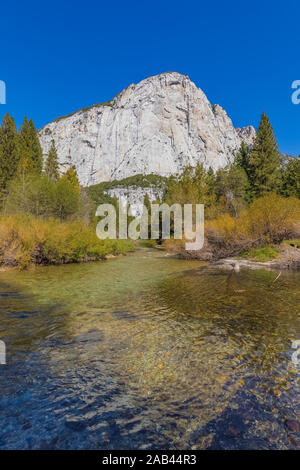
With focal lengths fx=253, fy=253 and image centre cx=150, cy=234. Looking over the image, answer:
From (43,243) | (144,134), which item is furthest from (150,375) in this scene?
(144,134)

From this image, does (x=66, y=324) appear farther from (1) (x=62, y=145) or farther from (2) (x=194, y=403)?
(1) (x=62, y=145)

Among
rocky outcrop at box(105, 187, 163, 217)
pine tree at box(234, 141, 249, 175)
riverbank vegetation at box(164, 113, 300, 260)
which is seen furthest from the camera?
rocky outcrop at box(105, 187, 163, 217)

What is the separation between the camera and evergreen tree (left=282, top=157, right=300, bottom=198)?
3675 cm

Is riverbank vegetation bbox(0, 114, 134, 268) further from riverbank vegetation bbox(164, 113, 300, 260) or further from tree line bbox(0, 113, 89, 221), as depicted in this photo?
riverbank vegetation bbox(164, 113, 300, 260)

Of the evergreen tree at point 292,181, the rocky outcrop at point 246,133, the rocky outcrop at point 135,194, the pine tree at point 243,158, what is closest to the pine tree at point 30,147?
the pine tree at point 243,158

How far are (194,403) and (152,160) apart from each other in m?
134

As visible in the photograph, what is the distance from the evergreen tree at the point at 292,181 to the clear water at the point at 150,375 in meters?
34.3

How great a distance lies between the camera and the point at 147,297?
8922 millimetres

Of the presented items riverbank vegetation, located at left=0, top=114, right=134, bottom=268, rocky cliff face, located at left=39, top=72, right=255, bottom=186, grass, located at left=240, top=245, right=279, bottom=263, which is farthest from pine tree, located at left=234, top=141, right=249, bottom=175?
rocky cliff face, located at left=39, top=72, right=255, bottom=186

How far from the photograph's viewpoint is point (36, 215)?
27984mm

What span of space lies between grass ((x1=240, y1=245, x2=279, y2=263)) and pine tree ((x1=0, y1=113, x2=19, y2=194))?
106 ft

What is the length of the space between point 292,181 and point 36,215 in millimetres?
36068

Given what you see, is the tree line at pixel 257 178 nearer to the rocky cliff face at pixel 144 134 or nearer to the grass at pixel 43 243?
the grass at pixel 43 243

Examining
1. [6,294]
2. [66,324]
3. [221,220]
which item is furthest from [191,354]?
[221,220]
